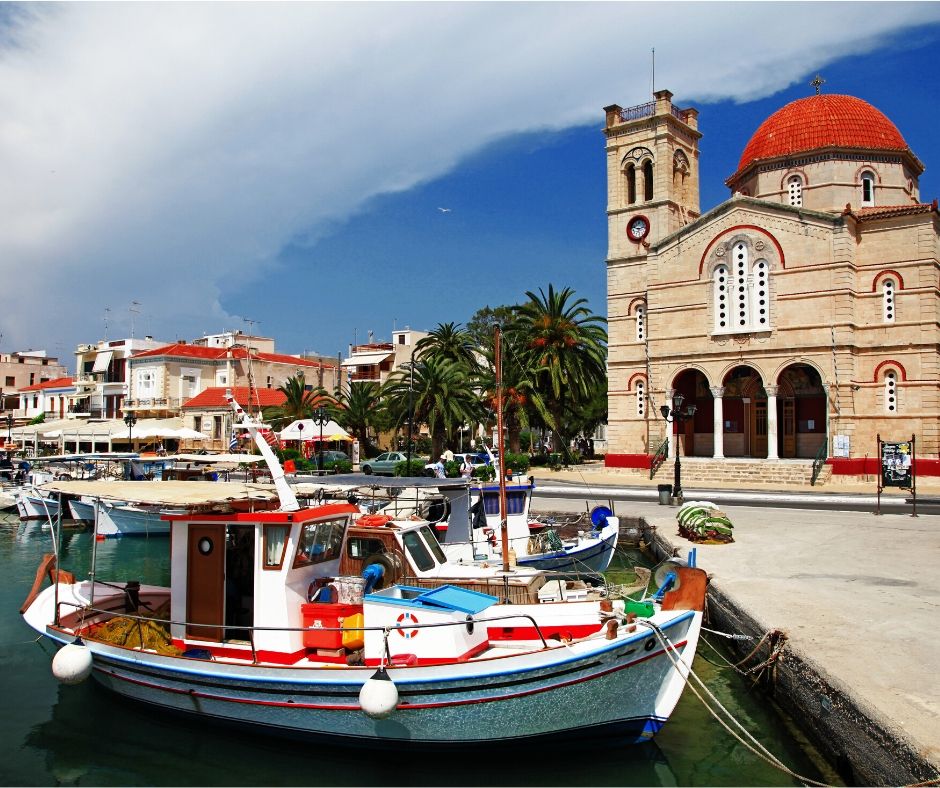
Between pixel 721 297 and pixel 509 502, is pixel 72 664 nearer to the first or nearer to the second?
pixel 509 502

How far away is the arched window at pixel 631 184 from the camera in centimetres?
4428

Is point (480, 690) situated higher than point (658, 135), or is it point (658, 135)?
point (658, 135)

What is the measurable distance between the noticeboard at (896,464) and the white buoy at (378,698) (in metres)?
26.5

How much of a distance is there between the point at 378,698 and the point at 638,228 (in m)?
38.2

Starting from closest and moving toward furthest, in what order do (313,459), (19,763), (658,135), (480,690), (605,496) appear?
(480,690), (19,763), (605,496), (658,135), (313,459)

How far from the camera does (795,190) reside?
40.6m

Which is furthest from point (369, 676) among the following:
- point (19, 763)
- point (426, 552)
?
point (19, 763)

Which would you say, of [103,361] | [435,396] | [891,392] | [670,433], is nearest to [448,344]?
[435,396]

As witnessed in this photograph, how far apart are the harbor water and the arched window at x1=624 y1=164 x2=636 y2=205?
117 ft

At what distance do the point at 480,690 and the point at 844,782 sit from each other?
4001 millimetres

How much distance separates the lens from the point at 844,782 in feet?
28.2

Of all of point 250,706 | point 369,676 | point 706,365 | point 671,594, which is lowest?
point 250,706

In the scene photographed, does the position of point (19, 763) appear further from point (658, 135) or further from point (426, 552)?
point (658, 135)

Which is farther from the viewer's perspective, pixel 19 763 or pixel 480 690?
pixel 19 763
